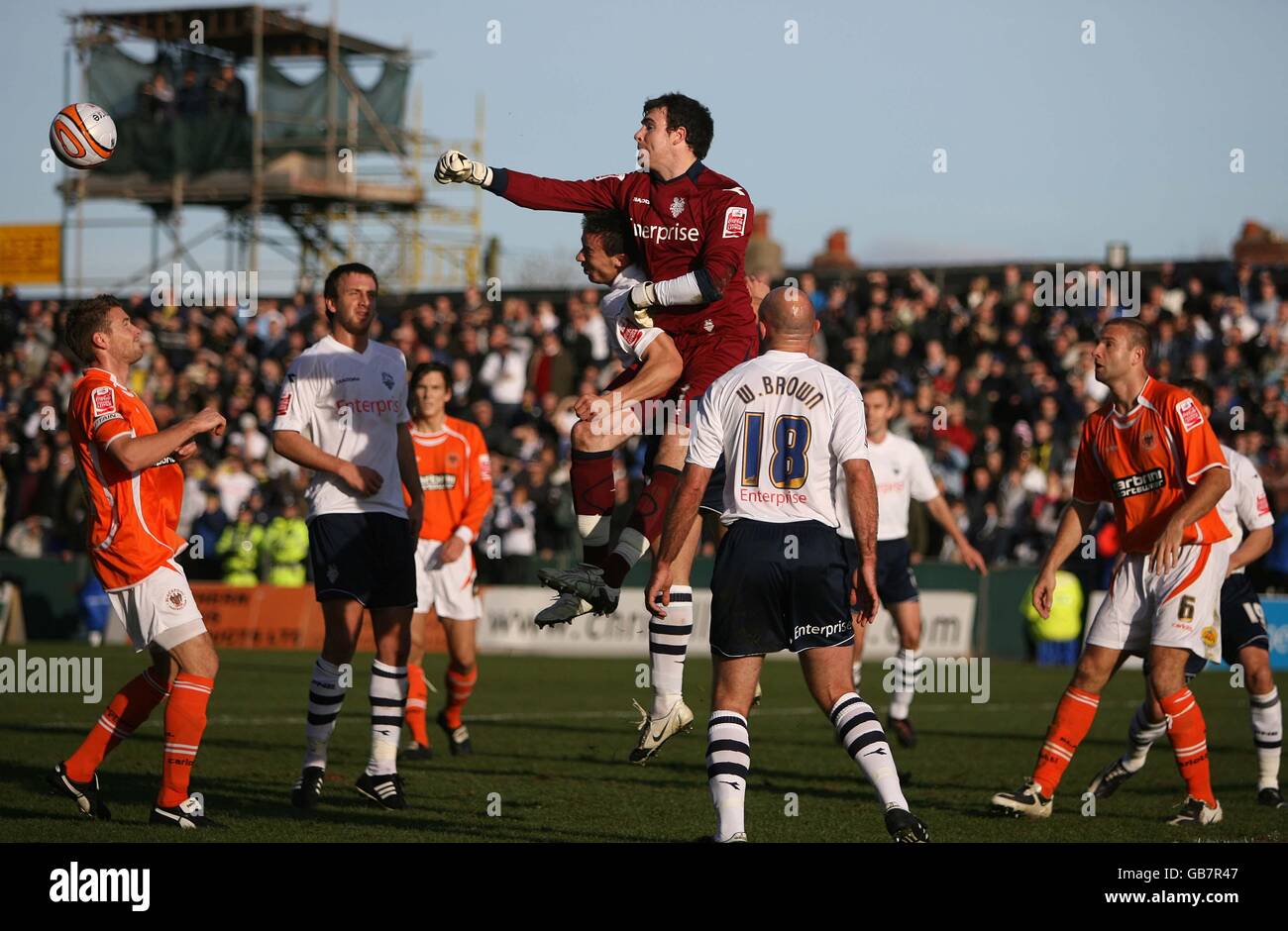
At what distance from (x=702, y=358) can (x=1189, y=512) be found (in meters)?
2.74

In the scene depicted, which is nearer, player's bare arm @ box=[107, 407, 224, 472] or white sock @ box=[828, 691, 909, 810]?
white sock @ box=[828, 691, 909, 810]

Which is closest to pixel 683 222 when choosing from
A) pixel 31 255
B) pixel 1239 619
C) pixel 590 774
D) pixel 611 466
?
pixel 611 466

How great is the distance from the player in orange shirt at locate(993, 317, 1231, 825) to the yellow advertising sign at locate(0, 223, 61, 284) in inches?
1406

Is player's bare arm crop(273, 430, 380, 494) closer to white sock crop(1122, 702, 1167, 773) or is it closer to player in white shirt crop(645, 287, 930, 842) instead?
player in white shirt crop(645, 287, 930, 842)

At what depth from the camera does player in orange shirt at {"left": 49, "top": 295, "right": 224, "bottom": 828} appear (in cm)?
845

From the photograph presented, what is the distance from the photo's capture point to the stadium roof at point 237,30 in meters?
37.1

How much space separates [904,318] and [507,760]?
15840 millimetres

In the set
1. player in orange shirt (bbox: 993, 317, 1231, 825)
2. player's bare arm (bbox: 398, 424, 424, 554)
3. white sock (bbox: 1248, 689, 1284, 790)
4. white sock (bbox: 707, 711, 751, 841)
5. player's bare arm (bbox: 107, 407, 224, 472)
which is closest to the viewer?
white sock (bbox: 707, 711, 751, 841)

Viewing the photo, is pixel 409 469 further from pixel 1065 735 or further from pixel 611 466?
pixel 1065 735

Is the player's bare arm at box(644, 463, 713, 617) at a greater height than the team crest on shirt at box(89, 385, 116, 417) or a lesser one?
lesser

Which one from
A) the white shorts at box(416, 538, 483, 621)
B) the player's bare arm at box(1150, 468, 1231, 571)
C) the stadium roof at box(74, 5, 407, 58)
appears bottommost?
the white shorts at box(416, 538, 483, 621)

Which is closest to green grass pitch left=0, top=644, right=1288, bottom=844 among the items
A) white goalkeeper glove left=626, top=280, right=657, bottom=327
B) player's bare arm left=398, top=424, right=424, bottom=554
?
player's bare arm left=398, top=424, right=424, bottom=554
